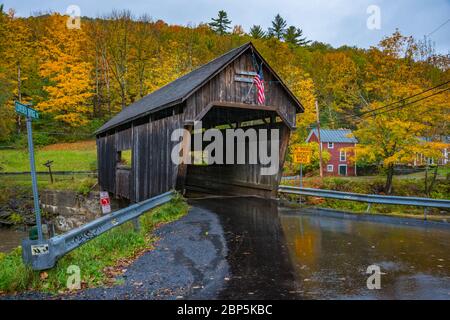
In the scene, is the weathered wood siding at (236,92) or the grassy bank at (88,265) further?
the weathered wood siding at (236,92)

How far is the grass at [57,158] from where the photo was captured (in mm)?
34562

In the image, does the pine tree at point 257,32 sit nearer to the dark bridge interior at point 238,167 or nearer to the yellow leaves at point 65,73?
the yellow leaves at point 65,73

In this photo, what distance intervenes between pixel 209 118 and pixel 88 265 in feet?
44.5

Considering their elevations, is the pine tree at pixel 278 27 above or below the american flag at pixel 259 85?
above

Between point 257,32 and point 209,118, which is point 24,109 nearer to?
point 209,118

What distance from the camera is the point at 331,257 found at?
22.7ft

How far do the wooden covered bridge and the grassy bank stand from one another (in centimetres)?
560

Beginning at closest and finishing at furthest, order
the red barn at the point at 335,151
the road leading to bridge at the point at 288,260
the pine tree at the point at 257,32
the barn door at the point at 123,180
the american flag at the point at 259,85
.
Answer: the road leading to bridge at the point at 288,260
the american flag at the point at 259,85
the barn door at the point at 123,180
the red barn at the point at 335,151
the pine tree at the point at 257,32

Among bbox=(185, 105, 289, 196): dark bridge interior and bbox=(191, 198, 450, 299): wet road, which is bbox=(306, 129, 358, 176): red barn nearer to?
bbox=(185, 105, 289, 196): dark bridge interior

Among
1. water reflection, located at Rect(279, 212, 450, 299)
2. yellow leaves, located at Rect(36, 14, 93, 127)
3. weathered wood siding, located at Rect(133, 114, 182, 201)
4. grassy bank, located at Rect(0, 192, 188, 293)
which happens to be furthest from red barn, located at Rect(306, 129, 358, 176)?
grassy bank, located at Rect(0, 192, 188, 293)

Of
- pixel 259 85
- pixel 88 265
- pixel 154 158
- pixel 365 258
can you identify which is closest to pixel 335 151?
pixel 259 85

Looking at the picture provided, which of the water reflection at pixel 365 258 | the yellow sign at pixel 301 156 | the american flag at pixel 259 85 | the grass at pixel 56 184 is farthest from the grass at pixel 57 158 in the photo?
the water reflection at pixel 365 258

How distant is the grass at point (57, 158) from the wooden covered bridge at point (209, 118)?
1682 centimetres
